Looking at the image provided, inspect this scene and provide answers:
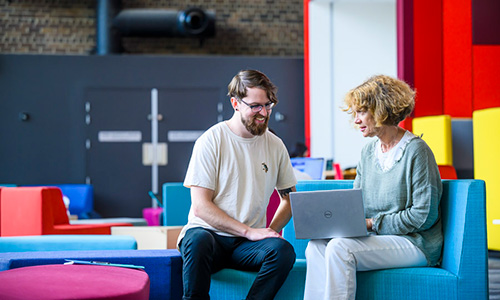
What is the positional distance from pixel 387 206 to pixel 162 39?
8.39 m

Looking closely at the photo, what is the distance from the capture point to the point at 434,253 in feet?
9.43

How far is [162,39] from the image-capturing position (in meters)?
10.8

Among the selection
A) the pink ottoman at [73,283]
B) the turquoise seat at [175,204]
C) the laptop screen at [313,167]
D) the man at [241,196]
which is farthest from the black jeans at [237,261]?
the turquoise seat at [175,204]

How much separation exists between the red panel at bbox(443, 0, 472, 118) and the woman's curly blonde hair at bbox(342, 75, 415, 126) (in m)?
4.21

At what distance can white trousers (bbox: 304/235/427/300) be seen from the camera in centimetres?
270

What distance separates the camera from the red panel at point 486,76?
6.74 m

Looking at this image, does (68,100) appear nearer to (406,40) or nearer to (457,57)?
(406,40)

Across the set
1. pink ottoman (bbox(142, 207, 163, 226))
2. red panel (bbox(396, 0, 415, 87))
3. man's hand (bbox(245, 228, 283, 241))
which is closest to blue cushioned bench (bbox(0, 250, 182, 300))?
man's hand (bbox(245, 228, 283, 241))

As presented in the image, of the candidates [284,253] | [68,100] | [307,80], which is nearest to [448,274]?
[284,253]

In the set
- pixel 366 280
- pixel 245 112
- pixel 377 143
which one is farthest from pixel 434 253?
pixel 245 112

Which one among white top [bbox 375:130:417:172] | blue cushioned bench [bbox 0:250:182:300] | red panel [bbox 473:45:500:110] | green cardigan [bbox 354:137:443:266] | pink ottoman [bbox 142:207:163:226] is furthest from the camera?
pink ottoman [bbox 142:207:163:226]

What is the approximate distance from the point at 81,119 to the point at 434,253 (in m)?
7.68

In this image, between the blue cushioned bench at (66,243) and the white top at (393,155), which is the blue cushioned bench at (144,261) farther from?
the white top at (393,155)

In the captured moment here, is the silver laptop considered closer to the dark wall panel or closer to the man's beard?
the man's beard
